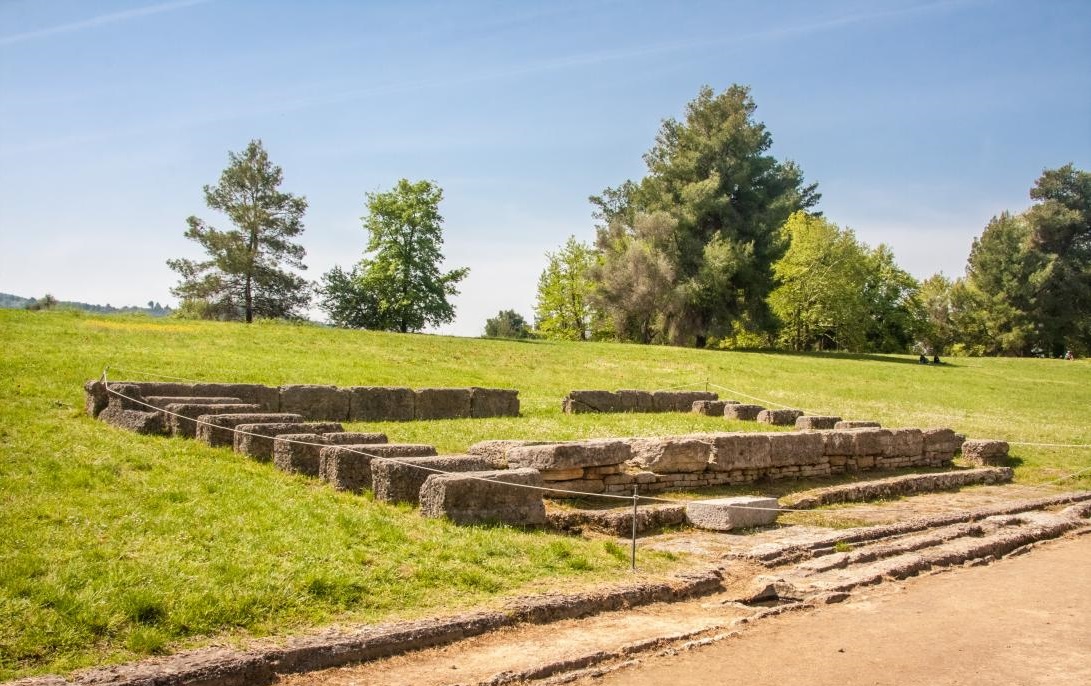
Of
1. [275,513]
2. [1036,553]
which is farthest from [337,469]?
[1036,553]

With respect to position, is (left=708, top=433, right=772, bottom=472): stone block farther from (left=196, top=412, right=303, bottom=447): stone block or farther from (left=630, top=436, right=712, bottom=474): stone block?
(left=196, top=412, right=303, bottom=447): stone block

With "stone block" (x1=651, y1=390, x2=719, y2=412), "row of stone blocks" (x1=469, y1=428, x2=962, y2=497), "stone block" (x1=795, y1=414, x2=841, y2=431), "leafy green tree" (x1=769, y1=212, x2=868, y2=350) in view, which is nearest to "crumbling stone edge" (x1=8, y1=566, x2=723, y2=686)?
"row of stone blocks" (x1=469, y1=428, x2=962, y2=497)

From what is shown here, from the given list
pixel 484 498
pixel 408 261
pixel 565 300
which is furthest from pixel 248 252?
pixel 484 498

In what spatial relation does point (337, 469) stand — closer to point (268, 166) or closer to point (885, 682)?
point (885, 682)

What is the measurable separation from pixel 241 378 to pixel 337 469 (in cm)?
1028

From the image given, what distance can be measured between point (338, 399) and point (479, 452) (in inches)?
212

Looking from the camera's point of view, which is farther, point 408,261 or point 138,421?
point 408,261

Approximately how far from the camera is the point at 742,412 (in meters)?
21.7

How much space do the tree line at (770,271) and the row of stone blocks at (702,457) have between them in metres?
30.6

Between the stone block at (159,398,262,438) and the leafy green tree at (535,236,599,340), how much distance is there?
59.1 m

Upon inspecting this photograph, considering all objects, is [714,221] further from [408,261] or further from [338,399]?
[338,399]

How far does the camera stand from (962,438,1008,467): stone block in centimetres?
1848

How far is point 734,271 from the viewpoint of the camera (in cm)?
4731

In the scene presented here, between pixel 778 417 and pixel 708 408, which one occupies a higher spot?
pixel 708 408
